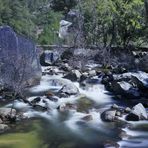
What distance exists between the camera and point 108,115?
18562 mm

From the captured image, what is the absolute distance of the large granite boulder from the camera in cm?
2154

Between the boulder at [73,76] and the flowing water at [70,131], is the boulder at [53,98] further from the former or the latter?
the boulder at [73,76]

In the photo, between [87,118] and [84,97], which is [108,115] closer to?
[87,118]

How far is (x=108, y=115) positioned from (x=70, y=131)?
237cm

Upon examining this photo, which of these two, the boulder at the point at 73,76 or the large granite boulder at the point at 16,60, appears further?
the boulder at the point at 73,76

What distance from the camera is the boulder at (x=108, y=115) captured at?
60.2ft

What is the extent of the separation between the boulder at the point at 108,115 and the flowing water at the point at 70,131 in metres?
0.28

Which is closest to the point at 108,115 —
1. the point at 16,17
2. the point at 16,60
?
the point at 16,60

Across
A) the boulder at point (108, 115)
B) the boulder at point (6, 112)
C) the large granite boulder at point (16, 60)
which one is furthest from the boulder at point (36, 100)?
the boulder at point (108, 115)

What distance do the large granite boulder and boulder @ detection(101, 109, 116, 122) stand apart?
4.78 metres

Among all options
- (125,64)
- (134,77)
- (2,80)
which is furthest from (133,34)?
(2,80)

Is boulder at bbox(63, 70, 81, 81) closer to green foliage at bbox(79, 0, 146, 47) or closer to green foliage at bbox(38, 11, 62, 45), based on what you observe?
green foliage at bbox(79, 0, 146, 47)

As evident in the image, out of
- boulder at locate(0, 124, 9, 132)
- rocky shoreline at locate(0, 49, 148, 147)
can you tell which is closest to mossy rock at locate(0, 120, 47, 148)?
boulder at locate(0, 124, 9, 132)

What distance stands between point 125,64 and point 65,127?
16702 millimetres
